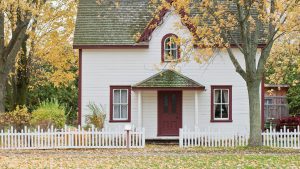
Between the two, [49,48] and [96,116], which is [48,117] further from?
[49,48]

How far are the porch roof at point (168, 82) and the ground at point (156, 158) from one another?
17.7 feet

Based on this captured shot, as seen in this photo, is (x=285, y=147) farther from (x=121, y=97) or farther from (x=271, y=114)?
(x=271, y=114)

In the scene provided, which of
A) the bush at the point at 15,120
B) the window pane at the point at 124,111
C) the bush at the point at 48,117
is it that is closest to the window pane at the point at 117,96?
the window pane at the point at 124,111

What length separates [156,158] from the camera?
69.0 feet

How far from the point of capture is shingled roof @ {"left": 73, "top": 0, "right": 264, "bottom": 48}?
30719 mm

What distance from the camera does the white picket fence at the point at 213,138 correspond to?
87.5 ft

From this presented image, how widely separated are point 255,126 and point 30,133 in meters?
9.56

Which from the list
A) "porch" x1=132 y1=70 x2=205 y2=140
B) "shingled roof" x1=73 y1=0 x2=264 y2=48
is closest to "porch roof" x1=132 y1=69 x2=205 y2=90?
"porch" x1=132 y1=70 x2=205 y2=140

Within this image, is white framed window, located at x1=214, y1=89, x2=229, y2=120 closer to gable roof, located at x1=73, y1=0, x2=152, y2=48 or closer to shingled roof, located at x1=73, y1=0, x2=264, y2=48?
shingled roof, located at x1=73, y1=0, x2=264, y2=48

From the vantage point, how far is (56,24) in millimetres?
37094

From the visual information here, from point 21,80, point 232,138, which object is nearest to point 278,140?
point 232,138

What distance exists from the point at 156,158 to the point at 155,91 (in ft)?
33.4

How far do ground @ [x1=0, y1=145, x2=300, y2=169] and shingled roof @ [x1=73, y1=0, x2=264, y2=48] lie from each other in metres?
7.29

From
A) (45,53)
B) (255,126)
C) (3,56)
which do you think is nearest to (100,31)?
(3,56)
